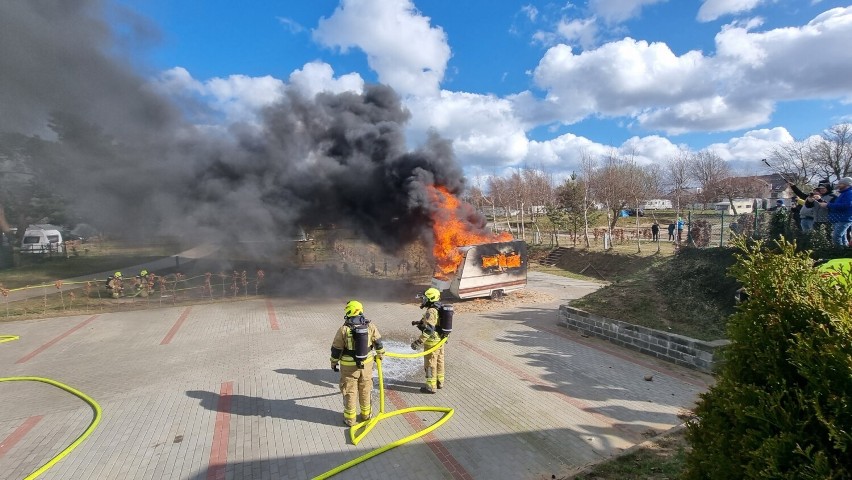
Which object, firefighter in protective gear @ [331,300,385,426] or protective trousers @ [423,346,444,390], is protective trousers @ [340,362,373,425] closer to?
firefighter in protective gear @ [331,300,385,426]

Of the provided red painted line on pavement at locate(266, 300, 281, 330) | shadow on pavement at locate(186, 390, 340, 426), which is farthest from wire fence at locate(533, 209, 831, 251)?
red painted line on pavement at locate(266, 300, 281, 330)

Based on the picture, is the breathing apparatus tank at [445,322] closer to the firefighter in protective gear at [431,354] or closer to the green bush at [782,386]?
the firefighter in protective gear at [431,354]

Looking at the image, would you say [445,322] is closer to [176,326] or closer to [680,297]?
[680,297]

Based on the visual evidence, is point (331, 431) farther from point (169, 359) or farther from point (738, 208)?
point (738, 208)

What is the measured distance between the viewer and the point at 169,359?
868 centimetres

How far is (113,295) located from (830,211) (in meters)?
21.4

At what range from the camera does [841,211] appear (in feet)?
25.3

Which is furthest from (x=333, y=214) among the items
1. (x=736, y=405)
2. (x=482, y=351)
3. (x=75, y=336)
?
(x=736, y=405)

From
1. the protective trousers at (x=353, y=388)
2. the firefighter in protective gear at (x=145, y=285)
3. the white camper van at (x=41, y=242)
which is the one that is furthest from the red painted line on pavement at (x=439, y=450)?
the white camper van at (x=41, y=242)

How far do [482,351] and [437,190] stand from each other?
763 cm

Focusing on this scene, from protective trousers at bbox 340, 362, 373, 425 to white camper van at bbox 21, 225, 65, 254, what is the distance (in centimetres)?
2960

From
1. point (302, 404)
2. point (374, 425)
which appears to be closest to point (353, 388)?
point (374, 425)

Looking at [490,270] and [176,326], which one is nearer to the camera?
[176,326]

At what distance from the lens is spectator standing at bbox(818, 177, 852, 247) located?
24.9 feet
